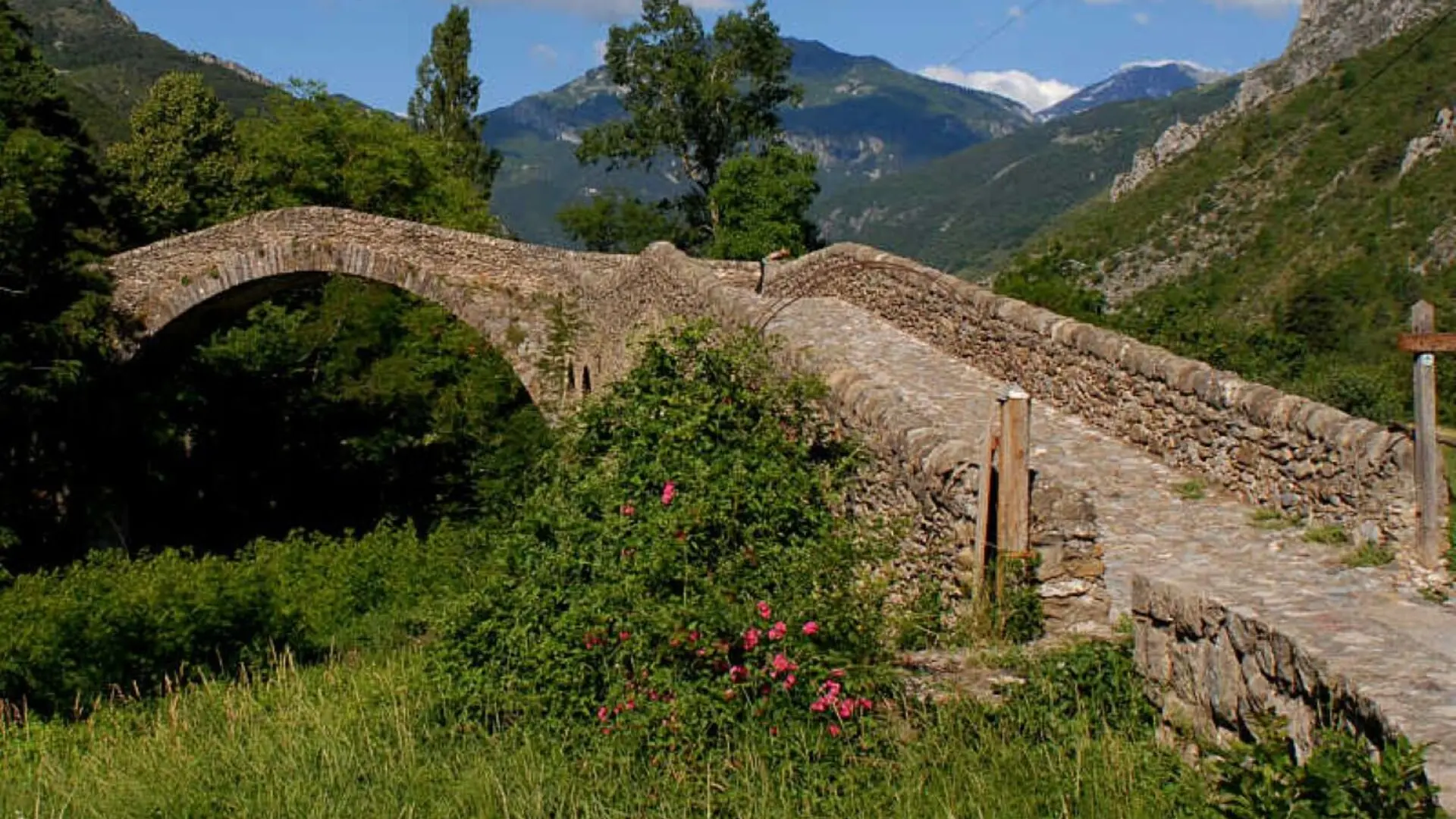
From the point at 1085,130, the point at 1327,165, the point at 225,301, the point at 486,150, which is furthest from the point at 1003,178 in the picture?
the point at 225,301

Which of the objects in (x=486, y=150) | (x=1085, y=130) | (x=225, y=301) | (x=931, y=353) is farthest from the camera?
(x=1085, y=130)

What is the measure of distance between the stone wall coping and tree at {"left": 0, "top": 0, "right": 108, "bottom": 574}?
1127cm

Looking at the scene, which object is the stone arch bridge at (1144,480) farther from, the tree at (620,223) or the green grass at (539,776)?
the tree at (620,223)

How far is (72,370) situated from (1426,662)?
1686 centimetres

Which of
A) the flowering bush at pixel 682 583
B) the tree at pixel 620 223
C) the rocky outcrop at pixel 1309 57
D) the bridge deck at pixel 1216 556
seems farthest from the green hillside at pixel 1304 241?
the flowering bush at pixel 682 583

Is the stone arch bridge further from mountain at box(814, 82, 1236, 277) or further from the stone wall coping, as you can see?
mountain at box(814, 82, 1236, 277)

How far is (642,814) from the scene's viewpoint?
147 inches

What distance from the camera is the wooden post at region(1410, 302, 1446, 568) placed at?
5.14m

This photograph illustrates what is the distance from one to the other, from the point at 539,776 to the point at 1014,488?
236 centimetres

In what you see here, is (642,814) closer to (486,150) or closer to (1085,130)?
(486,150)

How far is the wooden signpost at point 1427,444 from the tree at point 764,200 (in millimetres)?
25139

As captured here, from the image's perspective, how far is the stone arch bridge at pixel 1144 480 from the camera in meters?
3.25

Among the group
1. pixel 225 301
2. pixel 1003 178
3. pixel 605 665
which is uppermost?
pixel 1003 178

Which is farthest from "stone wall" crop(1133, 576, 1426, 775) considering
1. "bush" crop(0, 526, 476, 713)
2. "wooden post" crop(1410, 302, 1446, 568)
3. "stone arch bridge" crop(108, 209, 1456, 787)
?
"bush" crop(0, 526, 476, 713)
